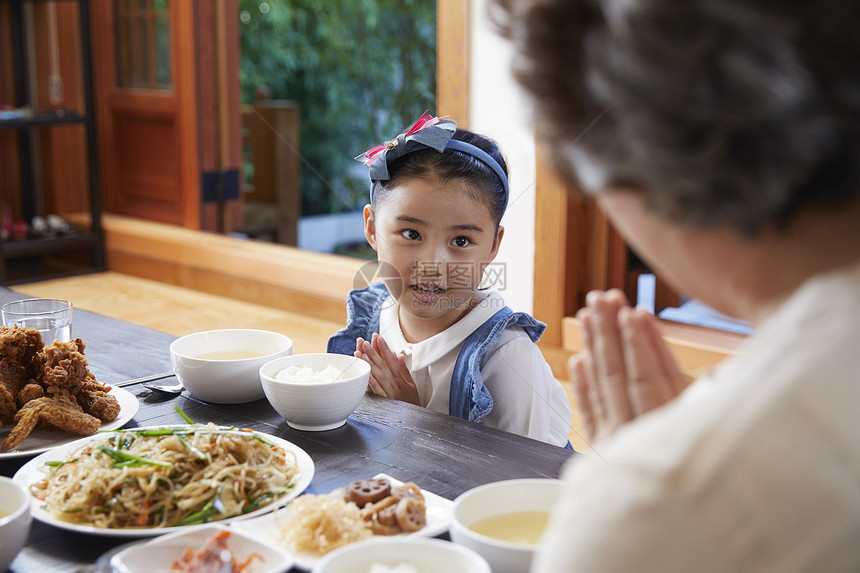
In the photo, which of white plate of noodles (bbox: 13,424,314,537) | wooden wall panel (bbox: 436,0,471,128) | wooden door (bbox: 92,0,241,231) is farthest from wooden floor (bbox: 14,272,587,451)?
white plate of noodles (bbox: 13,424,314,537)

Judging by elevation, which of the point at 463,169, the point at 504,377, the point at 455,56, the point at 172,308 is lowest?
the point at 172,308

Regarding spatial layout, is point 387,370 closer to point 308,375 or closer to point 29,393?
point 308,375

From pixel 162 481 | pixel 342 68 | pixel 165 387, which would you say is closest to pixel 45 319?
pixel 165 387

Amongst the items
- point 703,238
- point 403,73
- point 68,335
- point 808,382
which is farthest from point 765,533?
point 403,73

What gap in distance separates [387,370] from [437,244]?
0.78 ft

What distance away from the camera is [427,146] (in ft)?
5.22

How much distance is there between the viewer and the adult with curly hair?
48 centimetres

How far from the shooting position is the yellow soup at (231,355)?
1.52 meters

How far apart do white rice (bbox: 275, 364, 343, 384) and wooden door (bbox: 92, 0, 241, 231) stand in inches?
134

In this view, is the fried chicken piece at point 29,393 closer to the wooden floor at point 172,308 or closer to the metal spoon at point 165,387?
the metal spoon at point 165,387

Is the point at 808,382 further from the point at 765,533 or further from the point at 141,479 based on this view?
the point at 141,479

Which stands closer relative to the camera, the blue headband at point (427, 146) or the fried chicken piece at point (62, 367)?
the fried chicken piece at point (62, 367)

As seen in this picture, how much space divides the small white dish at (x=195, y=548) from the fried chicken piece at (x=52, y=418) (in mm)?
445

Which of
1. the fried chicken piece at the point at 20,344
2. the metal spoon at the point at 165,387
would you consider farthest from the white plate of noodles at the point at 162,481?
the metal spoon at the point at 165,387
